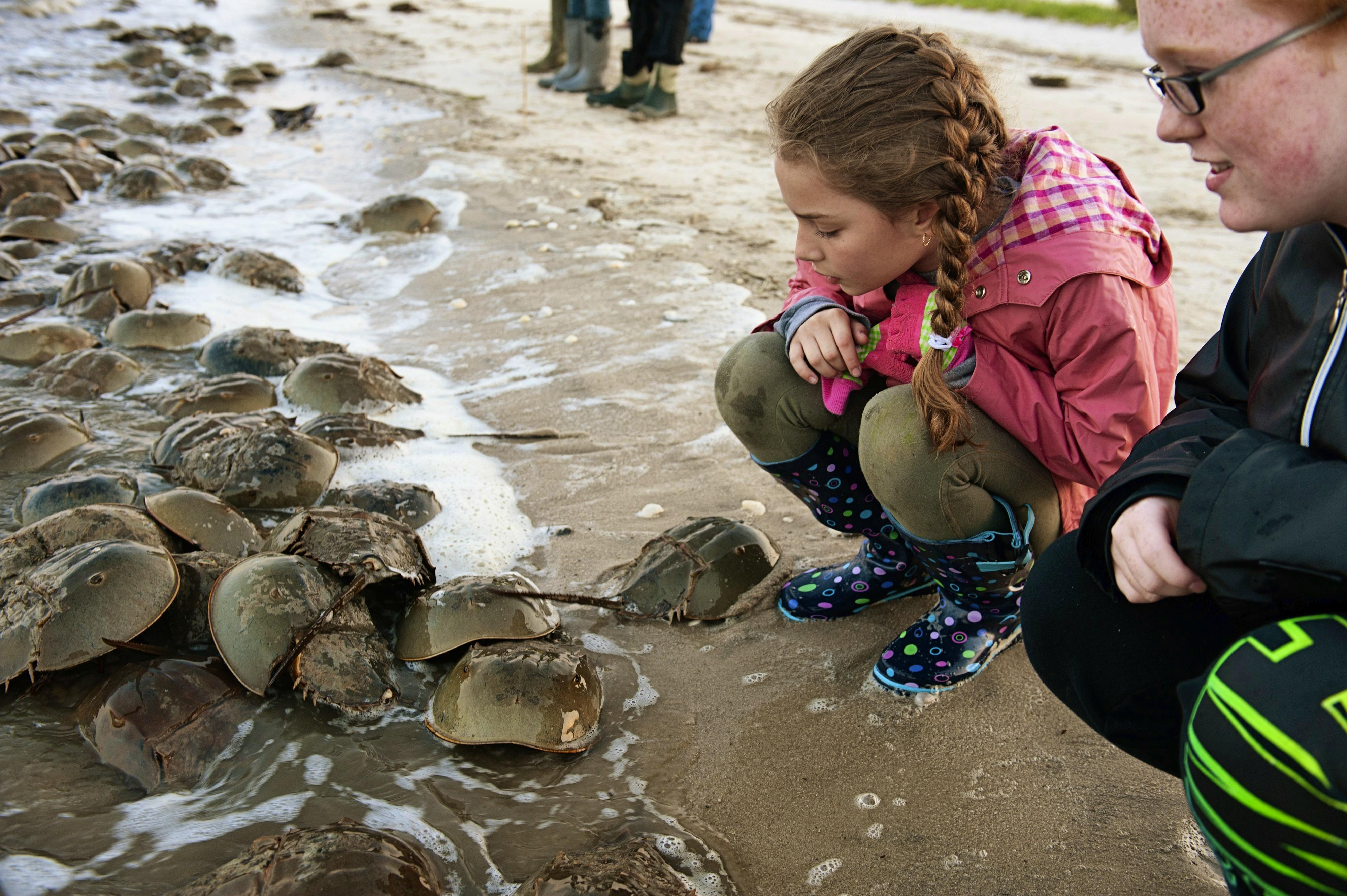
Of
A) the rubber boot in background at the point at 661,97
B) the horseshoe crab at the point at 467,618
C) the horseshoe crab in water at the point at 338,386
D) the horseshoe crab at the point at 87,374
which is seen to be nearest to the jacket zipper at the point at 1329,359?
the horseshoe crab at the point at 467,618

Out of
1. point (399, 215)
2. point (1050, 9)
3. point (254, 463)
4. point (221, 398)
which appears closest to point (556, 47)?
point (399, 215)

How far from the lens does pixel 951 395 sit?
1319mm

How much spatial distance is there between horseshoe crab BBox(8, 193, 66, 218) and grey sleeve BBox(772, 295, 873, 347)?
13.1 feet

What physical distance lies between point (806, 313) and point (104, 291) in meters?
2.79

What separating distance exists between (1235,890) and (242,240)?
4536 millimetres

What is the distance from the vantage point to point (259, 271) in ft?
12.1

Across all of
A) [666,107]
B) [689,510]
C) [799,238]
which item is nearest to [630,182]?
[666,107]

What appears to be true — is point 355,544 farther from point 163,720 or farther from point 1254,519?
point 1254,519

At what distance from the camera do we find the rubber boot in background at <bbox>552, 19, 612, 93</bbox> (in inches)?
264

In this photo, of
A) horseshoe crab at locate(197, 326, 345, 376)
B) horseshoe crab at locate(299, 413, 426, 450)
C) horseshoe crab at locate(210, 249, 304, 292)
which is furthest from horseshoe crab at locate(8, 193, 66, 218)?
horseshoe crab at locate(299, 413, 426, 450)

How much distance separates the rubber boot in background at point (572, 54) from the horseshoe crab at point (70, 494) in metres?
5.71

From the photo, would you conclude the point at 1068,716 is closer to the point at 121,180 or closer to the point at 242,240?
the point at 242,240

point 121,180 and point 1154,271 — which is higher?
point 1154,271

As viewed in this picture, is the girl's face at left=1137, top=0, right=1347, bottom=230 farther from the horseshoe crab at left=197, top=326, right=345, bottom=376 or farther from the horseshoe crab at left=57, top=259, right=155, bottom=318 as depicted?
the horseshoe crab at left=57, top=259, right=155, bottom=318
